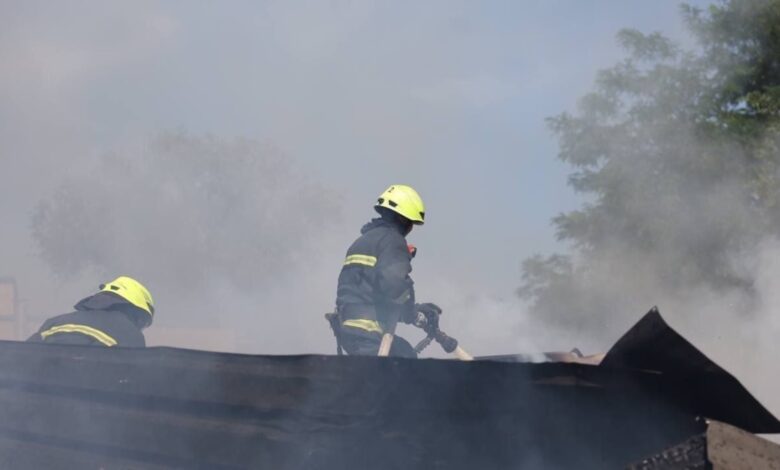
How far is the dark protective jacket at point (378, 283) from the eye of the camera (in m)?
5.14

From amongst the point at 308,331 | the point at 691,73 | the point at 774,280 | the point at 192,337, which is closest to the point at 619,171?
the point at 691,73

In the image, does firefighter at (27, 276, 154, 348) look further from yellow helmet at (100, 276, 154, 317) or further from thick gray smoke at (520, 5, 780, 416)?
→ thick gray smoke at (520, 5, 780, 416)

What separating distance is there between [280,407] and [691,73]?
48.7 feet

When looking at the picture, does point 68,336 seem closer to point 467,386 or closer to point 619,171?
point 467,386

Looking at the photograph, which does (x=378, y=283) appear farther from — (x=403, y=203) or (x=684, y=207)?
(x=684, y=207)

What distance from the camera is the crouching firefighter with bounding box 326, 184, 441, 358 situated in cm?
515

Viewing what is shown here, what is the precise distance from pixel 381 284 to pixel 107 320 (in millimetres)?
1430

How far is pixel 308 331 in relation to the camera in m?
32.7

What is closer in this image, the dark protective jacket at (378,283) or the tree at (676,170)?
the dark protective jacket at (378,283)

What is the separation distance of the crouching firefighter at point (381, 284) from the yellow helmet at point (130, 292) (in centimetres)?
114

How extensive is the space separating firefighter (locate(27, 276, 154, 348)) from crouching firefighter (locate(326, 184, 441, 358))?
1061mm

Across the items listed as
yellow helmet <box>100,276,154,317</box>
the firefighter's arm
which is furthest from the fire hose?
yellow helmet <box>100,276,154,317</box>

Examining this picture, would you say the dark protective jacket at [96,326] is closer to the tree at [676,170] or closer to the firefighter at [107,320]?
the firefighter at [107,320]

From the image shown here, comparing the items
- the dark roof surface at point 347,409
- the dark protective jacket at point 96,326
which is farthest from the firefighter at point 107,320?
the dark roof surface at point 347,409
